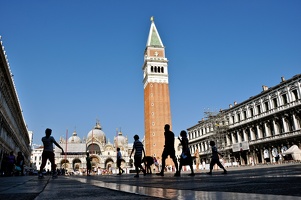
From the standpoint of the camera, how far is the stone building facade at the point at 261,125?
30.1 metres

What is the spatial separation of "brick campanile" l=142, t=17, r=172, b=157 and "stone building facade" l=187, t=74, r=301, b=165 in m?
8.83

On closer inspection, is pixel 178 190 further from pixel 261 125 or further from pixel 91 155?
pixel 91 155

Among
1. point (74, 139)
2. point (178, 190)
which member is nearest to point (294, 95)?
point (178, 190)

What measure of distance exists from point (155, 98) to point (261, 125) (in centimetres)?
2196

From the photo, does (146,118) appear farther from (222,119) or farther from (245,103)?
(245,103)

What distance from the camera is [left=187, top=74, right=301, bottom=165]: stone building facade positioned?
30.1m

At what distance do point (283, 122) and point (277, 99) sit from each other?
2.94m

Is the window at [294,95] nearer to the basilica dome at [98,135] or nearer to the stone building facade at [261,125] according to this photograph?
the stone building facade at [261,125]

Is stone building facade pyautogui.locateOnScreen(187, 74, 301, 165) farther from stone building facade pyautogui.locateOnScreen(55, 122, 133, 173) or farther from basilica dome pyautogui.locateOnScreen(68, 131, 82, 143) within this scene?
basilica dome pyautogui.locateOnScreen(68, 131, 82, 143)

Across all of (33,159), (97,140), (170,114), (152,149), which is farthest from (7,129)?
(33,159)

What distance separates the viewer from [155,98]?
52.4 meters

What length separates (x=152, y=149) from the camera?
163ft

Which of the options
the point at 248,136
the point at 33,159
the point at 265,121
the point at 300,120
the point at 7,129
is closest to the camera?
the point at 7,129

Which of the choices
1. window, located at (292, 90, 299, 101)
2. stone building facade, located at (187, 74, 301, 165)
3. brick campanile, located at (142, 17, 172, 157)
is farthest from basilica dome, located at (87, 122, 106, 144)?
window, located at (292, 90, 299, 101)
